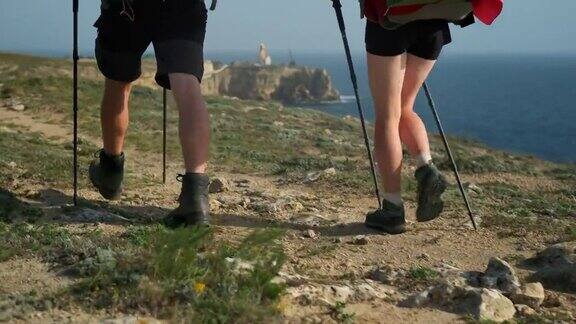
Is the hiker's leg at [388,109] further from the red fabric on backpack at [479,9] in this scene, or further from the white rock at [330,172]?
the white rock at [330,172]

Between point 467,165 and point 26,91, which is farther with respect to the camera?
point 26,91

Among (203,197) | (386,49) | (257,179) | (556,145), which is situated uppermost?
(386,49)

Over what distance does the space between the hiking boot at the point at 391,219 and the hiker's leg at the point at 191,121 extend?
59.2 inches

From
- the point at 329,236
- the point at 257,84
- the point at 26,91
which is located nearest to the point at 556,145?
the point at 257,84

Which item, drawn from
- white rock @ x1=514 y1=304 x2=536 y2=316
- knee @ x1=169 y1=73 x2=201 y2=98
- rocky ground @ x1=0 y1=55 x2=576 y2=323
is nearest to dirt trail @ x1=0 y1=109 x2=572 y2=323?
rocky ground @ x1=0 y1=55 x2=576 y2=323

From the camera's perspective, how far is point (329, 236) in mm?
4980

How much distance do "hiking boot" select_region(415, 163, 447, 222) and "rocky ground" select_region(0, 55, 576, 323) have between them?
0.22 meters

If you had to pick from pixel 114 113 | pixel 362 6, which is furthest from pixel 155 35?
pixel 362 6

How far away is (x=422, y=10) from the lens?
4.49 metres

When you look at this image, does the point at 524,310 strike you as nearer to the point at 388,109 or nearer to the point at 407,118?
the point at 388,109

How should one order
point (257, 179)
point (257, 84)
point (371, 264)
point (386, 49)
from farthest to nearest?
point (257, 84) < point (257, 179) < point (386, 49) < point (371, 264)

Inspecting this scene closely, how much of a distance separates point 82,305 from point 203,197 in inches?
57.3

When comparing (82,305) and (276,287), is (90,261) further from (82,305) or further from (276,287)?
(276,287)

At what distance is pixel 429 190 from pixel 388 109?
0.68 m
